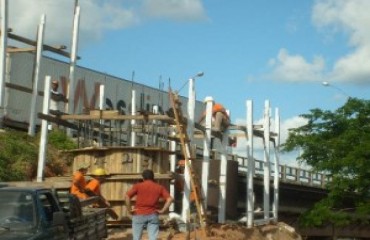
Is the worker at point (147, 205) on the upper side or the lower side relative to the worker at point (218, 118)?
lower

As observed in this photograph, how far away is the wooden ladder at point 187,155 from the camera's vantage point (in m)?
15.6

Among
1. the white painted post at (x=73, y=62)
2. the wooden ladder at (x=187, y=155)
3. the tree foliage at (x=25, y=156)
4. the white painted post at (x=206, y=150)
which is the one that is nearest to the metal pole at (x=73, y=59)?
the white painted post at (x=73, y=62)

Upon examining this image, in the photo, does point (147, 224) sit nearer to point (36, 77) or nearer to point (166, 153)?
point (166, 153)

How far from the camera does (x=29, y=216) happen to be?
394 inches

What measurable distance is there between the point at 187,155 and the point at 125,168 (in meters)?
1.75

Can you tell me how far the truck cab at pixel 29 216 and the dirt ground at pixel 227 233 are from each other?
14.4 feet

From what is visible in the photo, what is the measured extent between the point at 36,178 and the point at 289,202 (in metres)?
17.8

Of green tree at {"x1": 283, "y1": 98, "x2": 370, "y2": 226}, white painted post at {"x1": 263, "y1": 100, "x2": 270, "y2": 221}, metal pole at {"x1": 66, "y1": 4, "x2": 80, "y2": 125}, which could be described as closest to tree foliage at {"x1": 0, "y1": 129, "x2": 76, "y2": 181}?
metal pole at {"x1": 66, "y1": 4, "x2": 80, "y2": 125}

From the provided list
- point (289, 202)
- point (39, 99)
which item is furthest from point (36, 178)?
point (289, 202)

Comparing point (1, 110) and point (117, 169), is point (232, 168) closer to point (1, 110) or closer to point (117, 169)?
point (117, 169)

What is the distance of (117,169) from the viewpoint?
17125 mm

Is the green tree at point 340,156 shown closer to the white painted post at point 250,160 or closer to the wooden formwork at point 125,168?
the white painted post at point 250,160

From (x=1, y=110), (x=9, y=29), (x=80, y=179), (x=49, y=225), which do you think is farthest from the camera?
(x=9, y=29)

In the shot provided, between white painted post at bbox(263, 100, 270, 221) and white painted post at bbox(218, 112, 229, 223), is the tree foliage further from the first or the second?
white painted post at bbox(263, 100, 270, 221)
